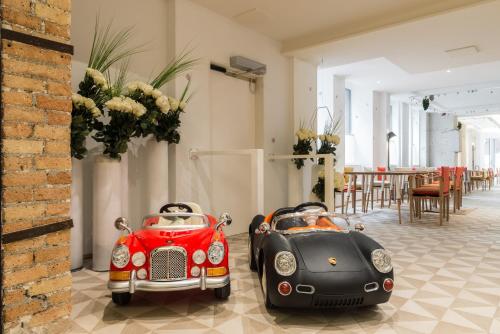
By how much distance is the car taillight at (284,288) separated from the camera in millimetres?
2104

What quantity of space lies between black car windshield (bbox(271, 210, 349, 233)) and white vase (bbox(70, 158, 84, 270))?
179 cm

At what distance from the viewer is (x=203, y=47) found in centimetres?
471

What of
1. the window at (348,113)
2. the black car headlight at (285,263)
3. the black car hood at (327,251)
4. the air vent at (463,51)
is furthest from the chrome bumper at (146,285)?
the window at (348,113)

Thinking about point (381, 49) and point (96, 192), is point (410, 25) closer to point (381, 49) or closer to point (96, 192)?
point (381, 49)

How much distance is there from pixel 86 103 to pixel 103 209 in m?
0.96

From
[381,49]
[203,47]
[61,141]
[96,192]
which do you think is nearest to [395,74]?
[381,49]

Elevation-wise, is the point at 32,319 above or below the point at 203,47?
below

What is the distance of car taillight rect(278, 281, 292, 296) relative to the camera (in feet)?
6.90

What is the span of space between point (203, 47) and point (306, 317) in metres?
3.57

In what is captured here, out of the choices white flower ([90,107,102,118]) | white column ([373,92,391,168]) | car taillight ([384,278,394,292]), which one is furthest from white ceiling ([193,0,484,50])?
white column ([373,92,391,168])

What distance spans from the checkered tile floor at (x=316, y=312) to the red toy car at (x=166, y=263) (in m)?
0.17

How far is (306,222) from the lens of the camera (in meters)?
2.75

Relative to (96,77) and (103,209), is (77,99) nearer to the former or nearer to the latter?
(96,77)

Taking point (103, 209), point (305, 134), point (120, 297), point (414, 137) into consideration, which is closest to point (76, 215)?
point (103, 209)
